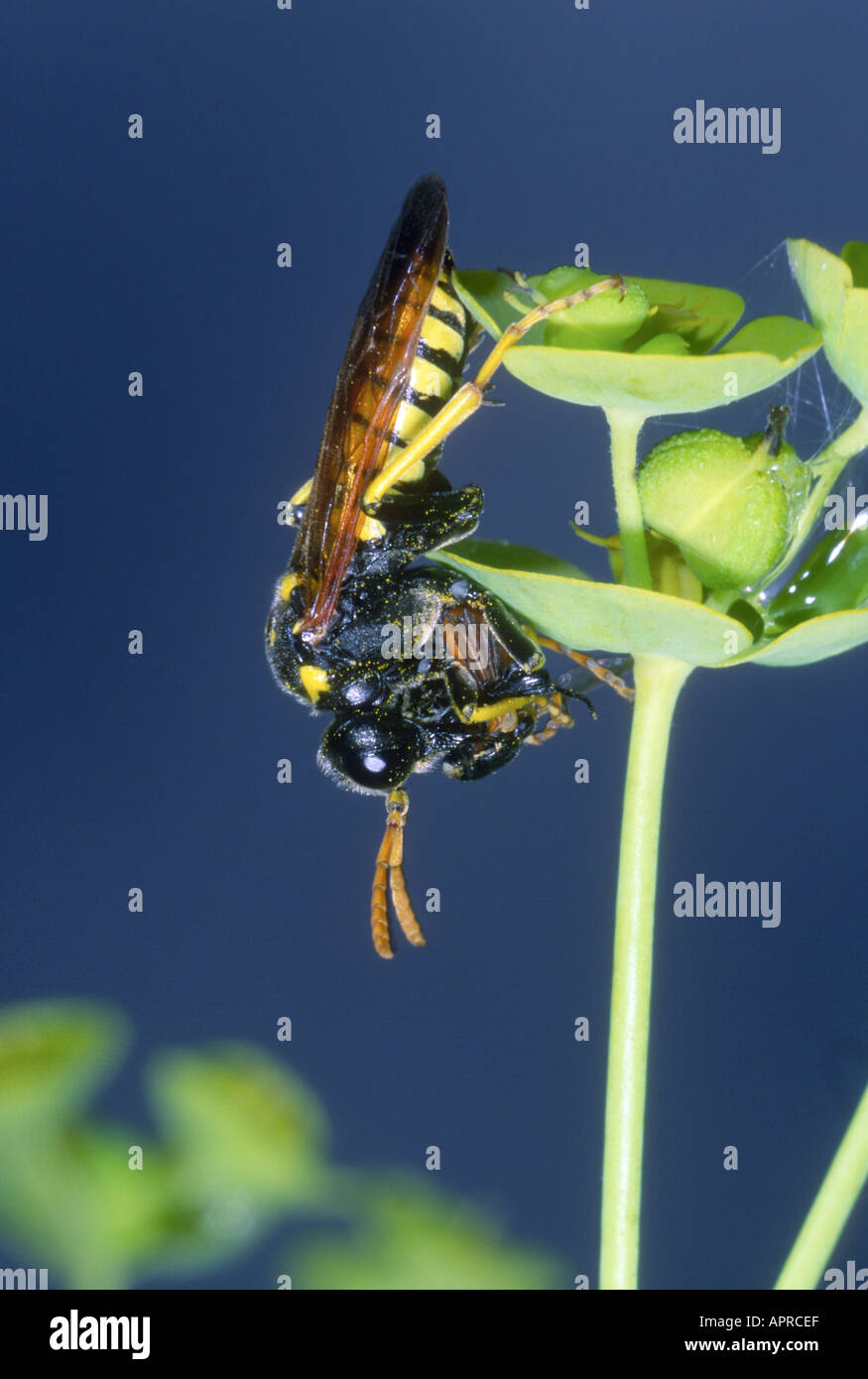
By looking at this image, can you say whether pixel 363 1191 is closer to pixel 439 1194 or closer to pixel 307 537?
pixel 439 1194

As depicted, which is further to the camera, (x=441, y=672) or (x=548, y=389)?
(x=441, y=672)

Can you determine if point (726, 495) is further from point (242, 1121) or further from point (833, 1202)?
point (242, 1121)

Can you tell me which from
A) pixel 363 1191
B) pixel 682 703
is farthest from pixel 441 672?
pixel 363 1191

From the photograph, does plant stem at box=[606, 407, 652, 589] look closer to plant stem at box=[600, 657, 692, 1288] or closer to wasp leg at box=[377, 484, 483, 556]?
plant stem at box=[600, 657, 692, 1288]

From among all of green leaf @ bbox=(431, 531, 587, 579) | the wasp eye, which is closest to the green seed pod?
green leaf @ bbox=(431, 531, 587, 579)

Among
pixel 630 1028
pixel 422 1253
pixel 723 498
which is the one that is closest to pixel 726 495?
pixel 723 498
